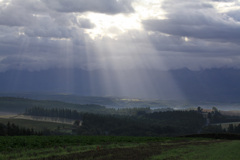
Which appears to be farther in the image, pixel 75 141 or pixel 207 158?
pixel 75 141

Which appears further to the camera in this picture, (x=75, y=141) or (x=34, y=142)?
(x=75, y=141)

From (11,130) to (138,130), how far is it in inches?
3774

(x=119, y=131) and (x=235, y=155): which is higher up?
(x=235, y=155)

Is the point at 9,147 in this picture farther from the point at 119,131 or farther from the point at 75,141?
the point at 119,131

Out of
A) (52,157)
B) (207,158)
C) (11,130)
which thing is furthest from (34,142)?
(11,130)

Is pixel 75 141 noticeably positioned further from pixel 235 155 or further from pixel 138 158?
pixel 235 155

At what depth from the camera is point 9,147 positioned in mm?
46031

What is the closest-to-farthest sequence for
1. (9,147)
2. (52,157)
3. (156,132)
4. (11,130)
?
1. (52,157)
2. (9,147)
3. (11,130)
4. (156,132)

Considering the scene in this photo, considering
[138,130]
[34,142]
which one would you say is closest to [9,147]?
[34,142]

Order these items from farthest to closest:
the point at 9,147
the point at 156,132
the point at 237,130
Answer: the point at 156,132 < the point at 237,130 < the point at 9,147

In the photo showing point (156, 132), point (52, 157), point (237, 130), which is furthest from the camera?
point (156, 132)

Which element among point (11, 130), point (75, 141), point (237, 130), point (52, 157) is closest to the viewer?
point (52, 157)

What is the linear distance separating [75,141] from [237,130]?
143 meters

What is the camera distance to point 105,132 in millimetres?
197000
